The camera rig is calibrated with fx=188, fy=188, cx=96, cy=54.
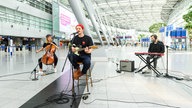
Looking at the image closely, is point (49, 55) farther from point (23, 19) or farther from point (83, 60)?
point (23, 19)

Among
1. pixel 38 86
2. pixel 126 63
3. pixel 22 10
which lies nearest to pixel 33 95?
pixel 38 86

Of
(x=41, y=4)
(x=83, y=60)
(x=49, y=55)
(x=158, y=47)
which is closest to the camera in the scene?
(x=83, y=60)

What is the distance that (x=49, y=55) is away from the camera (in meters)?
6.52

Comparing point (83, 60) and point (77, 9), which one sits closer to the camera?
point (83, 60)

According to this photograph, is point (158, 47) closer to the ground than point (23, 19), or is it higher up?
closer to the ground

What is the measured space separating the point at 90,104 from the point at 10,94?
181 centimetres

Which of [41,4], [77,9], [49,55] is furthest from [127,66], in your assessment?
[41,4]

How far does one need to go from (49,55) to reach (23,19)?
2294 centimetres

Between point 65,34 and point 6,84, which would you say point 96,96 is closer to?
point 6,84

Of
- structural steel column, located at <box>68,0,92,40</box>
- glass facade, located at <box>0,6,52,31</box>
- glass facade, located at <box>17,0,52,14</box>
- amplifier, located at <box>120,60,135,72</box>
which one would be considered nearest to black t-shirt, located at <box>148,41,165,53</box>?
amplifier, located at <box>120,60,135,72</box>

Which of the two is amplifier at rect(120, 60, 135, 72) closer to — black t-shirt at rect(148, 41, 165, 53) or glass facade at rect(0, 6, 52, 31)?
black t-shirt at rect(148, 41, 165, 53)

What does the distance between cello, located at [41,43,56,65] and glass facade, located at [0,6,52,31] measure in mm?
18424

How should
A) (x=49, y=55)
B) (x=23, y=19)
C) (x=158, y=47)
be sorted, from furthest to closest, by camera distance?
1. (x=23, y=19)
2. (x=158, y=47)
3. (x=49, y=55)

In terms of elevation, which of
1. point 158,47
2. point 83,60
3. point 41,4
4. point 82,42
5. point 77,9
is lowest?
point 83,60
